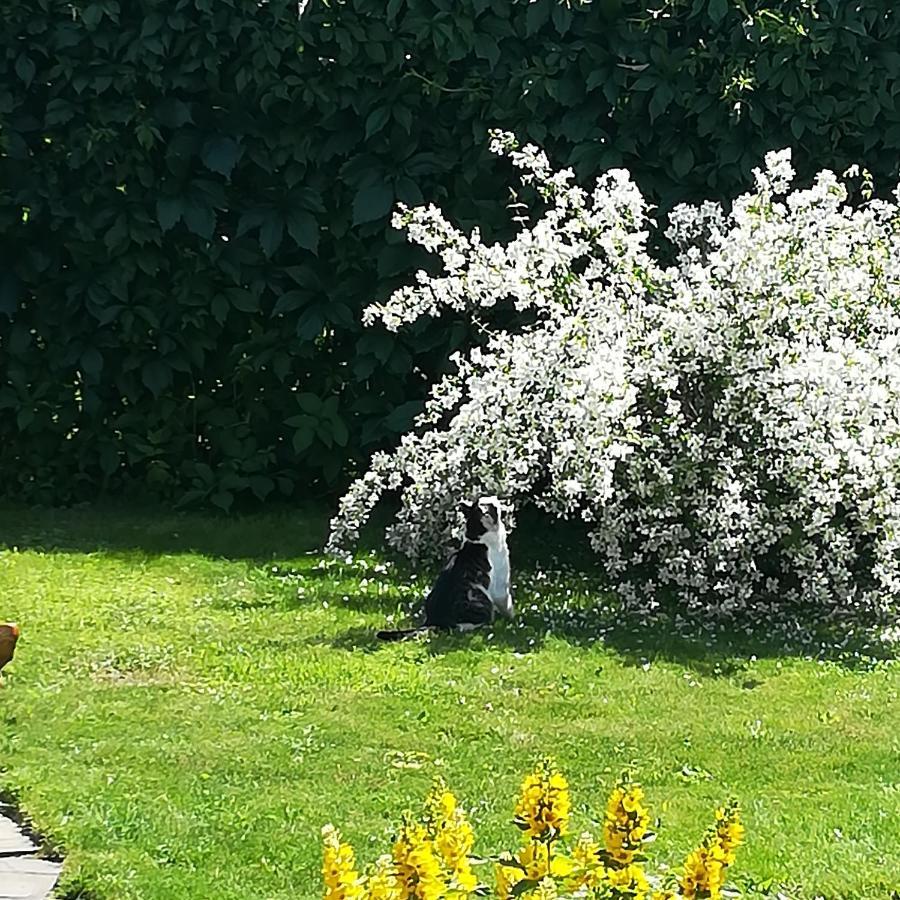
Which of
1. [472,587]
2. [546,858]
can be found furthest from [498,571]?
[546,858]

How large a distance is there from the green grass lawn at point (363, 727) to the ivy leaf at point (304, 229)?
5.67 feet

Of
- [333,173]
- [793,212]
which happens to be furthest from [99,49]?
[793,212]

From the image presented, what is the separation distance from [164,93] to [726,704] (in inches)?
171

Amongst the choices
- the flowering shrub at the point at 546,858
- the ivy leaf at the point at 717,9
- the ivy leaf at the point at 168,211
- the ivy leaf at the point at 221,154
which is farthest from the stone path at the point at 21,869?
the ivy leaf at the point at 717,9

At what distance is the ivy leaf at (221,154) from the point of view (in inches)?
317

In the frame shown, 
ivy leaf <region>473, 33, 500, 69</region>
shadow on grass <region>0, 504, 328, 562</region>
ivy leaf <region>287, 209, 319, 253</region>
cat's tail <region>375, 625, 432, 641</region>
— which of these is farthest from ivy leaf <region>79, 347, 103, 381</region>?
cat's tail <region>375, 625, 432, 641</region>

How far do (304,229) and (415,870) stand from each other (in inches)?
227

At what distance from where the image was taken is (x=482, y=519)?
6.37 m

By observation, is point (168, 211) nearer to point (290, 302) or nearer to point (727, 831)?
point (290, 302)

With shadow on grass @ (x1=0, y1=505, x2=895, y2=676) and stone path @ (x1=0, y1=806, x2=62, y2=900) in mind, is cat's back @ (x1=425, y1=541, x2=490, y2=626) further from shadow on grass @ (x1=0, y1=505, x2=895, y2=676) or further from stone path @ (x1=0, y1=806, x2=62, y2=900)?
stone path @ (x1=0, y1=806, x2=62, y2=900)

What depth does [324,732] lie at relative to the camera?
16.4 feet

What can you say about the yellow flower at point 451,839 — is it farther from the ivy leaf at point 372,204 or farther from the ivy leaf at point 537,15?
the ivy leaf at point 537,15

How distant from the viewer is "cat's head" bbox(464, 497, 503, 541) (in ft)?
20.9

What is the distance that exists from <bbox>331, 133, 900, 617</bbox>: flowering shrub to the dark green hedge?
118 centimetres
